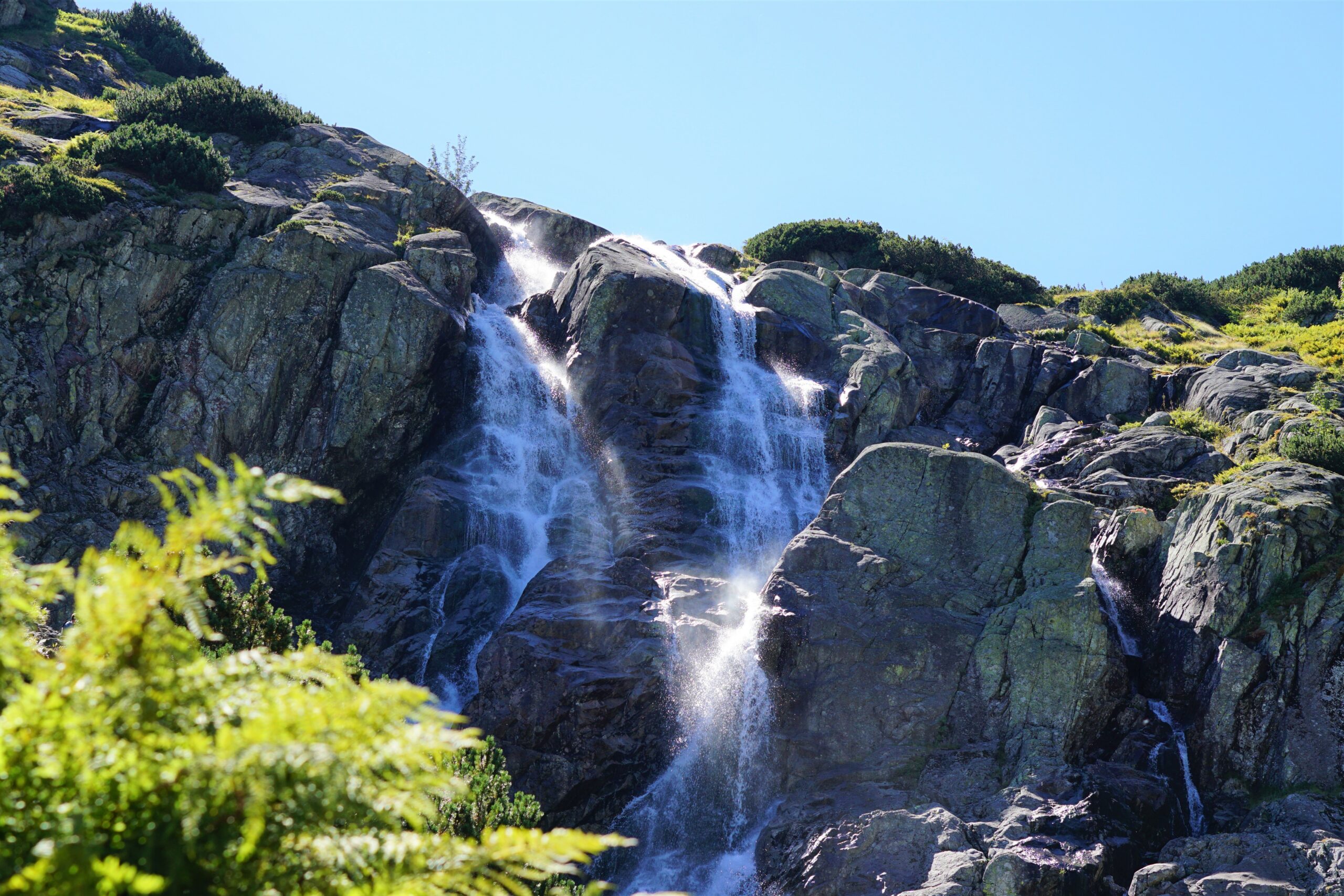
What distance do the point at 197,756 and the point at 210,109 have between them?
48.6 m

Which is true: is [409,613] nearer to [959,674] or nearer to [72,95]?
[959,674]

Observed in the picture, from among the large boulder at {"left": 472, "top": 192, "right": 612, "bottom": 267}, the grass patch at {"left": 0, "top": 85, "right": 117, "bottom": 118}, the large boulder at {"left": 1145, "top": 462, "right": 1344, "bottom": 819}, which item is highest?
the grass patch at {"left": 0, "top": 85, "right": 117, "bottom": 118}

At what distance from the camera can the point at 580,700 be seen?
26047 millimetres

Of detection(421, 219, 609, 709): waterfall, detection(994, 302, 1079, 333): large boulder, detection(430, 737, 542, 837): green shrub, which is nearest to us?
detection(430, 737, 542, 837): green shrub

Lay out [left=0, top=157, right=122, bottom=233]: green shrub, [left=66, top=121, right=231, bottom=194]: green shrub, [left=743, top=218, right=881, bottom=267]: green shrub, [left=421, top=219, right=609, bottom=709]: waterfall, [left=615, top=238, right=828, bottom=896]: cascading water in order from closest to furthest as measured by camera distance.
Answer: [left=615, top=238, right=828, bottom=896]: cascading water
[left=421, top=219, right=609, bottom=709]: waterfall
[left=0, top=157, right=122, bottom=233]: green shrub
[left=66, top=121, right=231, bottom=194]: green shrub
[left=743, top=218, right=881, bottom=267]: green shrub

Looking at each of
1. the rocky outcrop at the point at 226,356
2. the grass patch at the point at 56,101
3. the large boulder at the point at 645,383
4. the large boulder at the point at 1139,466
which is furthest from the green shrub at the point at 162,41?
the large boulder at the point at 1139,466

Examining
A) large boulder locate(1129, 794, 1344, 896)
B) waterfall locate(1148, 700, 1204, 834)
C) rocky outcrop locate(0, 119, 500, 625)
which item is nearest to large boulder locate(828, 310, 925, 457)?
rocky outcrop locate(0, 119, 500, 625)

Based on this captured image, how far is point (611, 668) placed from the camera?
87.7 feet

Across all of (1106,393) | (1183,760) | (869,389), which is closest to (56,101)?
(869,389)

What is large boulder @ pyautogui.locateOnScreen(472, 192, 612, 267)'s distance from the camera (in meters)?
51.2

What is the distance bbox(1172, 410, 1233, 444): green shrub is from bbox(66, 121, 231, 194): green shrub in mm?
35730

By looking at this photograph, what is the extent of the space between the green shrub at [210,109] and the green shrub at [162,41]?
14.7 meters

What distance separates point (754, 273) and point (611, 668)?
94.3 ft

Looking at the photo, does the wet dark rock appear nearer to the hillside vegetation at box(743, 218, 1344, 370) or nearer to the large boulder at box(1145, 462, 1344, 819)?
the hillside vegetation at box(743, 218, 1344, 370)
